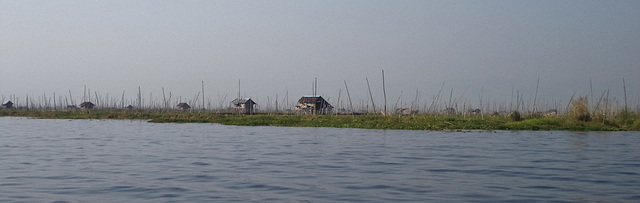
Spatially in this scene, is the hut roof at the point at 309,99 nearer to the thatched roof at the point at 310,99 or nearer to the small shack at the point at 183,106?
the thatched roof at the point at 310,99

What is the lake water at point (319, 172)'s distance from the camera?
28.9 ft

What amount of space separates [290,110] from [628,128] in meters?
36.3

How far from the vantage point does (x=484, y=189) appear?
9.48 meters

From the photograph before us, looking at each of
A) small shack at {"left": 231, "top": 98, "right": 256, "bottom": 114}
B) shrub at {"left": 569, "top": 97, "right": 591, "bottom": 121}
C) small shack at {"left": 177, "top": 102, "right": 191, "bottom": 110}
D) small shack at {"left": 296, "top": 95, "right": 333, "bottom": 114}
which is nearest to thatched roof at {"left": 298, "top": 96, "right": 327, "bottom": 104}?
small shack at {"left": 296, "top": 95, "right": 333, "bottom": 114}

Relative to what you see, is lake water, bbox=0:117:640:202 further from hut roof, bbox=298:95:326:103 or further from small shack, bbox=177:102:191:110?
small shack, bbox=177:102:191:110

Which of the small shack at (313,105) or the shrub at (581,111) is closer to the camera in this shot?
the shrub at (581,111)

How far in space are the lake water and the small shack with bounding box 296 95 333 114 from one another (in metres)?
41.3

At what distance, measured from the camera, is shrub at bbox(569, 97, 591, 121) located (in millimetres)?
29875

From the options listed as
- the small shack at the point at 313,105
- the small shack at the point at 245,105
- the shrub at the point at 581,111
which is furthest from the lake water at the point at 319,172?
the small shack at the point at 245,105

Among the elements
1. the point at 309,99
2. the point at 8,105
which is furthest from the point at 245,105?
the point at 8,105

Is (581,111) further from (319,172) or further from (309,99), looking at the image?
(309,99)

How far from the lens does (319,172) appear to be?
38.4 ft

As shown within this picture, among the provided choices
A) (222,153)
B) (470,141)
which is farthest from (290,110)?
(222,153)

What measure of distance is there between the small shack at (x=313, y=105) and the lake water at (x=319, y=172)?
41335 millimetres
